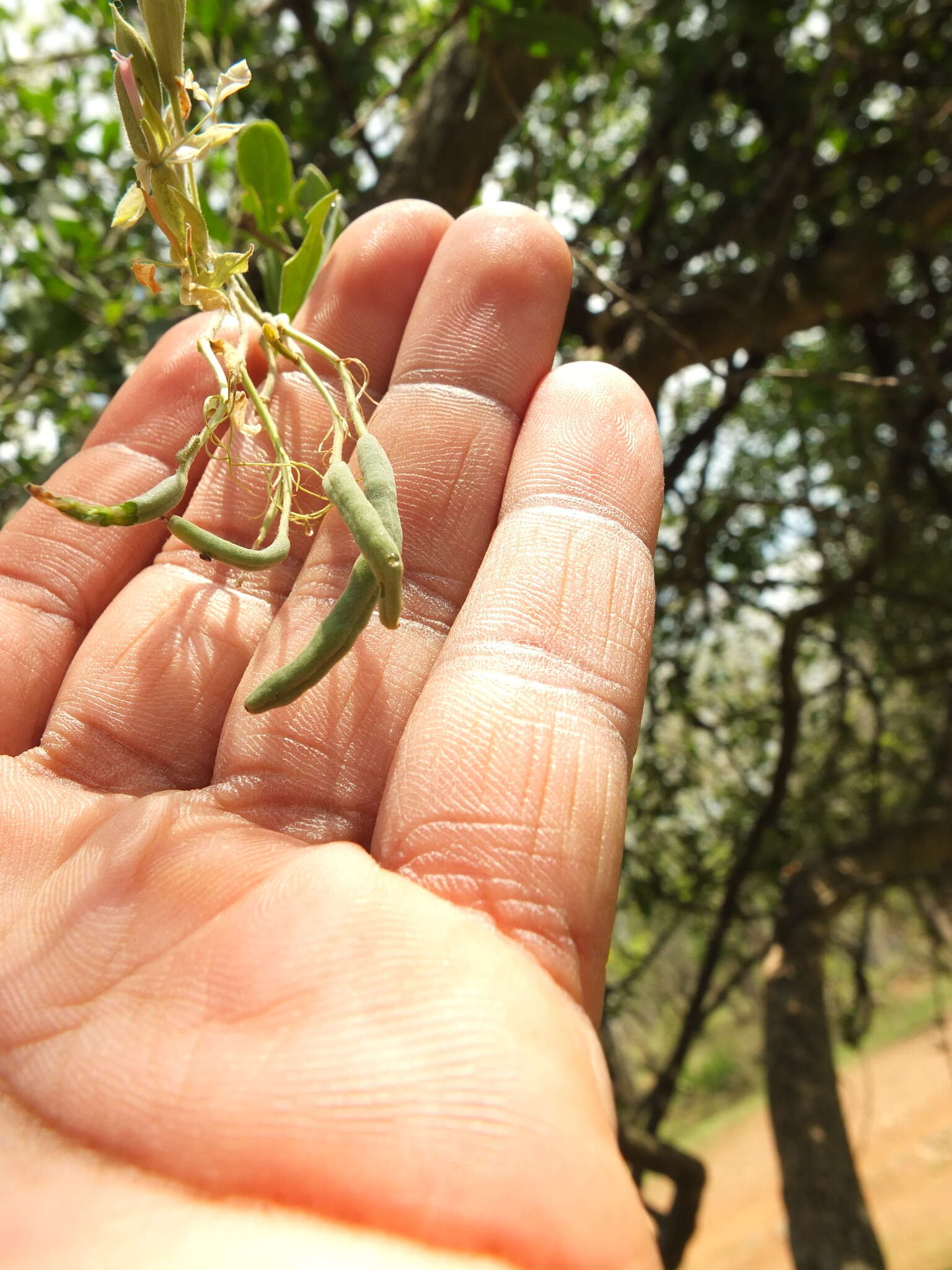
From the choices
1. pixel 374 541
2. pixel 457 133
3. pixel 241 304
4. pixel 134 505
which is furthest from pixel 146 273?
pixel 457 133

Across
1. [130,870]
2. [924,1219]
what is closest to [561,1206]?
[130,870]

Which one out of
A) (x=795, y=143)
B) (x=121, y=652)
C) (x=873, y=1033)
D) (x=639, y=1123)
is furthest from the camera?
(x=873, y=1033)

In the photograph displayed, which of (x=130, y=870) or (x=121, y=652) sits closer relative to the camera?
(x=130, y=870)

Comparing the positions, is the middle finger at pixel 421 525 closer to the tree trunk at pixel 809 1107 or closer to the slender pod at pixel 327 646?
the slender pod at pixel 327 646

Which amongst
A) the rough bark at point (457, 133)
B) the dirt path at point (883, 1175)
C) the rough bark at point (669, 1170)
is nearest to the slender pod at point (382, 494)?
the rough bark at point (457, 133)

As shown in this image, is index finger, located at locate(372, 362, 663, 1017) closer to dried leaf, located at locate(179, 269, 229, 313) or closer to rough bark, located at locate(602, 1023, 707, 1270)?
dried leaf, located at locate(179, 269, 229, 313)

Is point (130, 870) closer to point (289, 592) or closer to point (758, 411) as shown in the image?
point (289, 592)
